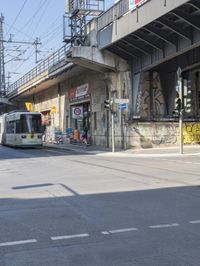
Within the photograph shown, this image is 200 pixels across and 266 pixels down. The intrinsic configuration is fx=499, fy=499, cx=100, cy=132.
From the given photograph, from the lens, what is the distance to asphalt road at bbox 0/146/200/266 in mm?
6105

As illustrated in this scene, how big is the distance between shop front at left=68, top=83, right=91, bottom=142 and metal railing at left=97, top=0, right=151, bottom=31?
8.83m

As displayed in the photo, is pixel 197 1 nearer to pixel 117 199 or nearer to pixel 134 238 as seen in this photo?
pixel 117 199

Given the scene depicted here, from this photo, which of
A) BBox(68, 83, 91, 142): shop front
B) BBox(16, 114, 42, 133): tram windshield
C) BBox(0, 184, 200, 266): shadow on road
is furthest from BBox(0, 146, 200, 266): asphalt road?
BBox(68, 83, 91, 142): shop front

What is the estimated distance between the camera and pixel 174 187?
1268 cm

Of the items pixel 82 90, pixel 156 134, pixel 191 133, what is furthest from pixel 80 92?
pixel 191 133

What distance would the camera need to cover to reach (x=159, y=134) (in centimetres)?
3747

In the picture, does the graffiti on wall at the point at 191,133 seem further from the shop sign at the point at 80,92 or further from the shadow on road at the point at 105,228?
the shadow on road at the point at 105,228

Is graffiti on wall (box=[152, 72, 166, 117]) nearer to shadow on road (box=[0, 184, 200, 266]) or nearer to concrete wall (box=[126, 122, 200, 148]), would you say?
concrete wall (box=[126, 122, 200, 148])

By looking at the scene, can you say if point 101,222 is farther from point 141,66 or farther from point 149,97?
point 149,97

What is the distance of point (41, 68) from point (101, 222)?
48475 mm

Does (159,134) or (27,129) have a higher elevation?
(27,129)

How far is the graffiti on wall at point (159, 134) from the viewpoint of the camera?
36.8 metres

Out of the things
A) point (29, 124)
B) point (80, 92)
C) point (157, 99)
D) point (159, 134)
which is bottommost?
point (159, 134)

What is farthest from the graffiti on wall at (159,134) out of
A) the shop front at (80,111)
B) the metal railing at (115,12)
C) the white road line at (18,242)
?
the white road line at (18,242)
